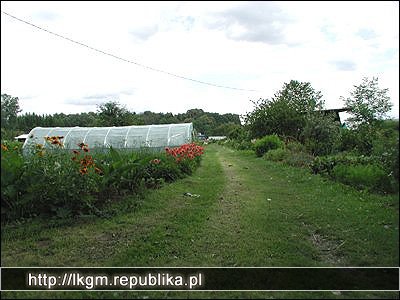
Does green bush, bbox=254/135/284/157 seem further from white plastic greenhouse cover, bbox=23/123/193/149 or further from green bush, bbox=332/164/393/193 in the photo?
green bush, bbox=332/164/393/193

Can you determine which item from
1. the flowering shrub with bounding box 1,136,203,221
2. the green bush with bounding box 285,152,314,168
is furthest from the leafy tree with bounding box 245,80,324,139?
the flowering shrub with bounding box 1,136,203,221

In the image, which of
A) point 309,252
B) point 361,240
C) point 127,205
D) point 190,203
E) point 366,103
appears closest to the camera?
point 309,252

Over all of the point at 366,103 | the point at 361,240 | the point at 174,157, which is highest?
the point at 366,103

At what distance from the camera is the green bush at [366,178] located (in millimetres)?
7816

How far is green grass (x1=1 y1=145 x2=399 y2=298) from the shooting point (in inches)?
155

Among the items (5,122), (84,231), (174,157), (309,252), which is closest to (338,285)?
(309,252)

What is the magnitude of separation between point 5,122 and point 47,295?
1762 millimetres

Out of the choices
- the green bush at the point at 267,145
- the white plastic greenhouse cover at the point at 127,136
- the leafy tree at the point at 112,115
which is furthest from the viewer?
the leafy tree at the point at 112,115

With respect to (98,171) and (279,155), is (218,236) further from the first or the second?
(279,155)

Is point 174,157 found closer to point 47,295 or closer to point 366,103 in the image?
point 47,295

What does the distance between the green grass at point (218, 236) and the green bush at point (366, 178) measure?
0.58m

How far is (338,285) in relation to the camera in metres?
3.42

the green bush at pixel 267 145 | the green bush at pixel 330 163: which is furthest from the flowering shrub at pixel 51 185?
the green bush at pixel 267 145

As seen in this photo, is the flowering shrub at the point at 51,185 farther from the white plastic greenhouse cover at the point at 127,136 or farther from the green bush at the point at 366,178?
the white plastic greenhouse cover at the point at 127,136
